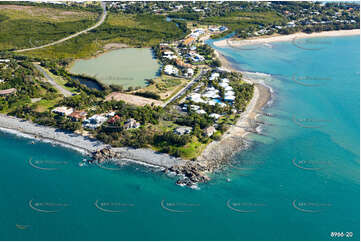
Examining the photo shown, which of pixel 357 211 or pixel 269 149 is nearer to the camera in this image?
pixel 357 211

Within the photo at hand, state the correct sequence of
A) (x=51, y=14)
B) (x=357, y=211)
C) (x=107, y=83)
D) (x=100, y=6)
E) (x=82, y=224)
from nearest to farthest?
(x=82, y=224) → (x=357, y=211) → (x=107, y=83) → (x=51, y=14) → (x=100, y=6)

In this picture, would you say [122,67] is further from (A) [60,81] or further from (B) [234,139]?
(B) [234,139]

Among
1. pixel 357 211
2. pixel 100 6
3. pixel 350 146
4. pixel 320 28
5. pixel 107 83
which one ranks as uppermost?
pixel 100 6

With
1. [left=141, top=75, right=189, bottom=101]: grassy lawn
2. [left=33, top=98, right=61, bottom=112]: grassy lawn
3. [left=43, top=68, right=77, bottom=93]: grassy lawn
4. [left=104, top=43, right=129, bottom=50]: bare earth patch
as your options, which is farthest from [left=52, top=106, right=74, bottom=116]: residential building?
[left=104, top=43, right=129, bottom=50]: bare earth patch

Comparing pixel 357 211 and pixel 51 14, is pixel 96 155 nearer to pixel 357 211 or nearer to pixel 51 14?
pixel 357 211

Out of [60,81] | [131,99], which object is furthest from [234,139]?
[60,81]

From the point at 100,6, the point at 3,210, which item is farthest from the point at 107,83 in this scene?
the point at 100,6

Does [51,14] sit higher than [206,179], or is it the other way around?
[51,14]
